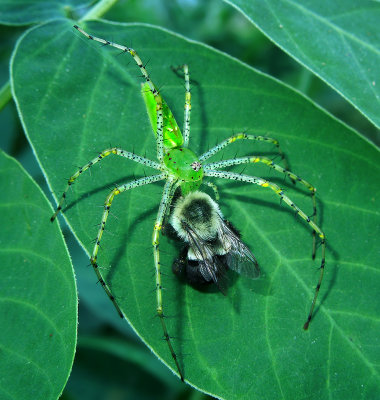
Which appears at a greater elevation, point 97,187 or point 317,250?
point 317,250

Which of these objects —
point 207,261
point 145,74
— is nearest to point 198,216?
point 207,261

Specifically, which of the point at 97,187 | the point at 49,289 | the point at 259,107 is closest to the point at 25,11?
the point at 97,187

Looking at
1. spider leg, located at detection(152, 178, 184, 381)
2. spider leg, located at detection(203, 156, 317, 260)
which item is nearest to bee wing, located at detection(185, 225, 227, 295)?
spider leg, located at detection(152, 178, 184, 381)

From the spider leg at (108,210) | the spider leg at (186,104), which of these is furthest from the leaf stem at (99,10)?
the spider leg at (108,210)

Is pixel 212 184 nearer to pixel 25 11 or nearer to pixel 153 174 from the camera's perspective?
pixel 153 174

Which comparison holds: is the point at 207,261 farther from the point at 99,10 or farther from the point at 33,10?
the point at 33,10

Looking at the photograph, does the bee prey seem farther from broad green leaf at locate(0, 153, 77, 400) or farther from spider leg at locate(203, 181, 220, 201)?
broad green leaf at locate(0, 153, 77, 400)
